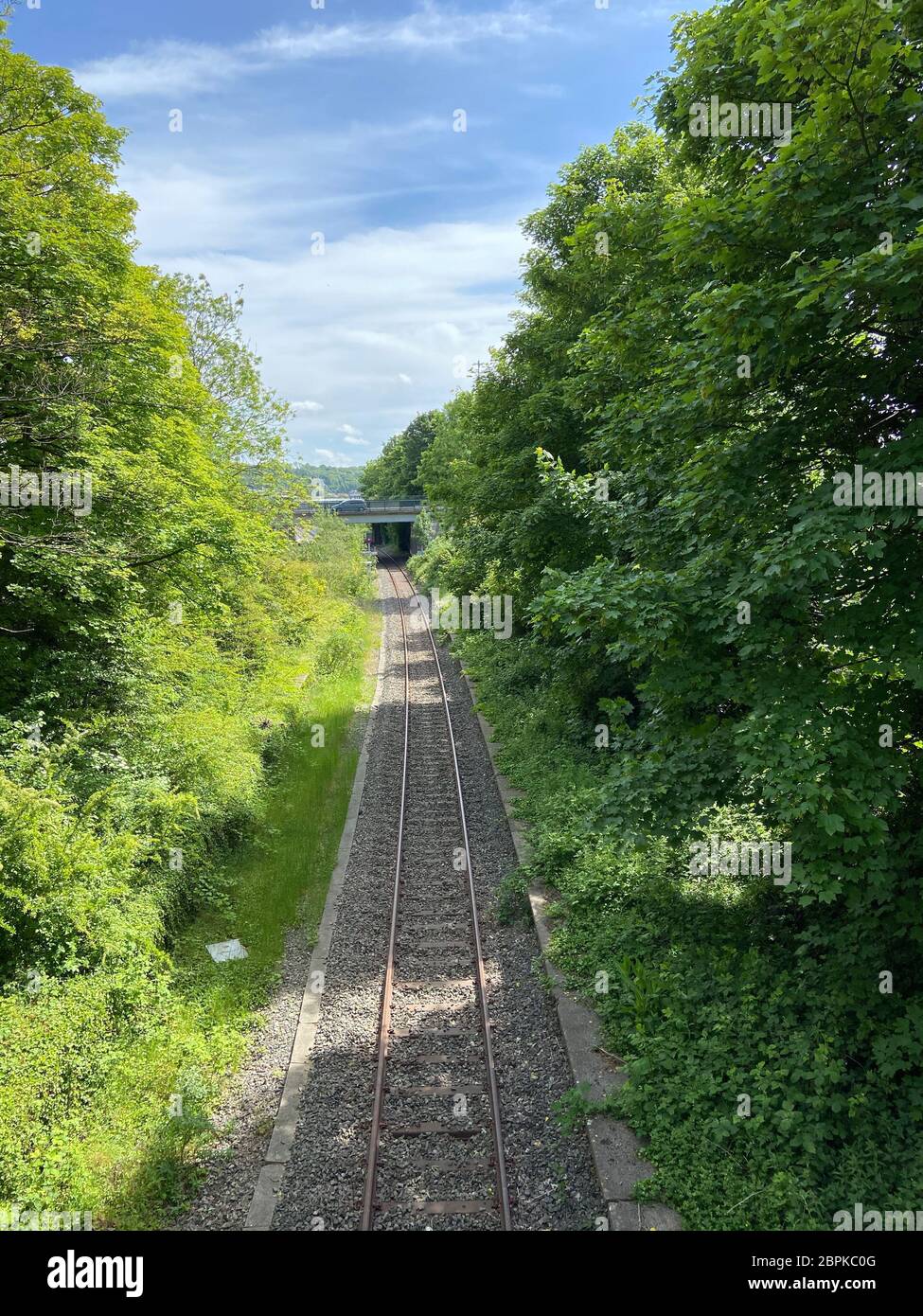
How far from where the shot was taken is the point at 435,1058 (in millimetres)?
8492

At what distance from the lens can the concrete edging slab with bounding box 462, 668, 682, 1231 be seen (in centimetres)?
607

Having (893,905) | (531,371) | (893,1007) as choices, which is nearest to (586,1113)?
(893,1007)

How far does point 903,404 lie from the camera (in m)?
6.35

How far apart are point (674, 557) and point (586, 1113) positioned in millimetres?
5880

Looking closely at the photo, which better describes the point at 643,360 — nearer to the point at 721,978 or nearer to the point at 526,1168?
the point at 721,978

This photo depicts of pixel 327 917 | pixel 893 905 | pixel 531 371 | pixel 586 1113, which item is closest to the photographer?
pixel 893 905
